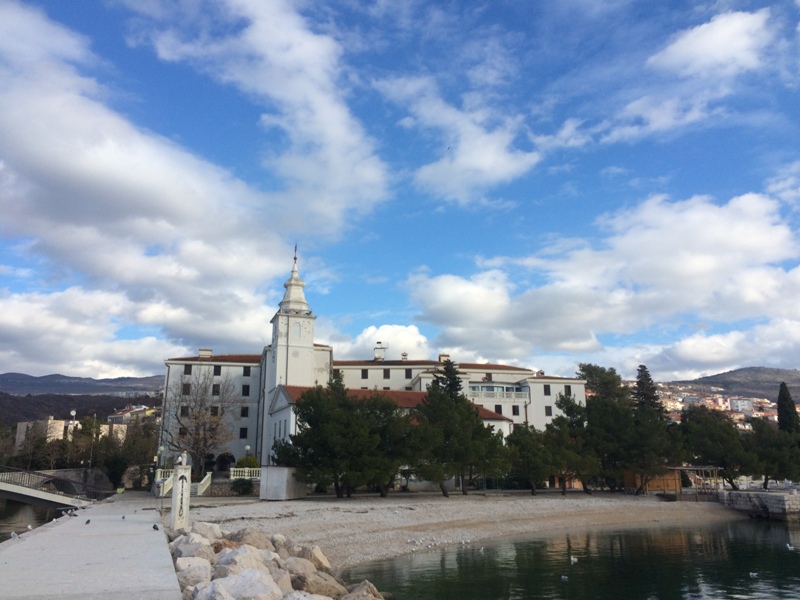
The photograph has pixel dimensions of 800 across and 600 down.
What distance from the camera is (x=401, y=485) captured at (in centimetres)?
4075

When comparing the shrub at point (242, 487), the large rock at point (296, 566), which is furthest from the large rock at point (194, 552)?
the shrub at point (242, 487)

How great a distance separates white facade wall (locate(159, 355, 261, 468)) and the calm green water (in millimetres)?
36810

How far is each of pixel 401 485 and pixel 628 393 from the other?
3949 cm

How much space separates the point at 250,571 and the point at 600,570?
43.5ft

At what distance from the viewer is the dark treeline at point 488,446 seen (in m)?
33.2

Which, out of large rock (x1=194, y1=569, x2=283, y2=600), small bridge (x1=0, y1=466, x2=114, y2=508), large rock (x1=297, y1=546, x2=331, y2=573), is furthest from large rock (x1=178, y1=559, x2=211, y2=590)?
small bridge (x1=0, y1=466, x2=114, y2=508)

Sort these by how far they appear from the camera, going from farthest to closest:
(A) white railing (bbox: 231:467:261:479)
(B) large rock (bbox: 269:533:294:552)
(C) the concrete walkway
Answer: (A) white railing (bbox: 231:467:261:479)
(B) large rock (bbox: 269:533:294:552)
(C) the concrete walkway

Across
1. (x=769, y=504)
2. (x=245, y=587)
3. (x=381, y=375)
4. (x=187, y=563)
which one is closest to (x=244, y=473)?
(x=381, y=375)

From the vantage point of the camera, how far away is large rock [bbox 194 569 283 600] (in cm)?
977

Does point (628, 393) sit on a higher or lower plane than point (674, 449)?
higher

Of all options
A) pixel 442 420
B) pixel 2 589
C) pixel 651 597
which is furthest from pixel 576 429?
pixel 2 589

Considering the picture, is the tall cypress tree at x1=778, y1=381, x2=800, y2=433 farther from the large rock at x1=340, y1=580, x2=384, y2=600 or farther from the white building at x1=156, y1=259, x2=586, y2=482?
the large rock at x1=340, y1=580, x2=384, y2=600

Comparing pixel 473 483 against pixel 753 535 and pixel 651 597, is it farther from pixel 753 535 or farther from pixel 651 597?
pixel 651 597

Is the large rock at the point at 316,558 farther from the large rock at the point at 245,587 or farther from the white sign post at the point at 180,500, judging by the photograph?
the large rock at the point at 245,587
